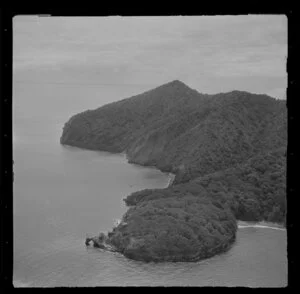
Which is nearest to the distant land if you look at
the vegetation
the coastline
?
the vegetation

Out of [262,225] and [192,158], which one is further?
[192,158]

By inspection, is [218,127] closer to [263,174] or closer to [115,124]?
[263,174]

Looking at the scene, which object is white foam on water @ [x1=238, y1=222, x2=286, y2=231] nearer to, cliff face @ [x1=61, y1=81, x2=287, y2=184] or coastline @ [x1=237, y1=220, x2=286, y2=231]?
coastline @ [x1=237, y1=220, x2=286, y2=231]

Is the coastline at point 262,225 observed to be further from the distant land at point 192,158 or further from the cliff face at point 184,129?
the cliff face at point 184,129

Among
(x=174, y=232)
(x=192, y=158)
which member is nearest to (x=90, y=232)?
(x=174, y=232)

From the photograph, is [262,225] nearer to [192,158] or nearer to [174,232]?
[174,232]

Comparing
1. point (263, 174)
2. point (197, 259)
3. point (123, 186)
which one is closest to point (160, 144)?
point (123, 186)

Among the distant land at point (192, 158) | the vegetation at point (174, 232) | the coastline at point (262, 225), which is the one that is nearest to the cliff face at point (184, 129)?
the distant land at point (192, 158)

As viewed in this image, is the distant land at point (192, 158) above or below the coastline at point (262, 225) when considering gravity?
above
